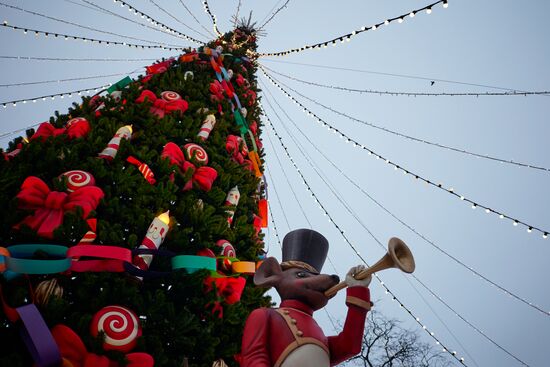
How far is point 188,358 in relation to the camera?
Result: 1758 mm

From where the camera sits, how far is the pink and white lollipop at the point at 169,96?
288 cm

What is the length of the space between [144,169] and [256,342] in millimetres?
1177

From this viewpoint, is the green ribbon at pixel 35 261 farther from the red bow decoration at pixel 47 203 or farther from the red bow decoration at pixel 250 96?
the red bow decoration at pixel 250 96

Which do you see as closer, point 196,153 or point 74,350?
point 74,350

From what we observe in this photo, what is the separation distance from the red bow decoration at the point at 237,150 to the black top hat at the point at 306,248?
90 cm

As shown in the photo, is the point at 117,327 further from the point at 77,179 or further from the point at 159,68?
the point at 159,68

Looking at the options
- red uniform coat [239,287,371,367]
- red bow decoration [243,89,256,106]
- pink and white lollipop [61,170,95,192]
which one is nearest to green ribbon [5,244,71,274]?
pink and white lollipop [61,170,95,192]

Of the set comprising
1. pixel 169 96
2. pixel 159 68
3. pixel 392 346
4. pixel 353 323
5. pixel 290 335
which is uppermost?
pixel 159 68

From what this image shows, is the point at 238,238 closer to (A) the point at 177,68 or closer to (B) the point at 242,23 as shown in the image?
(A) the point at 177,68

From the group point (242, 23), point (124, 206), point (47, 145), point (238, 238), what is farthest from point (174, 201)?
point (242, 23)

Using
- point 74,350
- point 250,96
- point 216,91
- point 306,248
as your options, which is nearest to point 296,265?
point 306,248

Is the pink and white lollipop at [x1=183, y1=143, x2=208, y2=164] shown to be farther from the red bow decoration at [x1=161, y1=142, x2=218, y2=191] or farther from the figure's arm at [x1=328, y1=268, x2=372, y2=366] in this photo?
the figure's arm at [x1=328, y1=268, x2=372, y2=366]

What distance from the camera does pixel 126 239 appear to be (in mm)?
1946

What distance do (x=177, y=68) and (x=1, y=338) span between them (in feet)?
9.44
